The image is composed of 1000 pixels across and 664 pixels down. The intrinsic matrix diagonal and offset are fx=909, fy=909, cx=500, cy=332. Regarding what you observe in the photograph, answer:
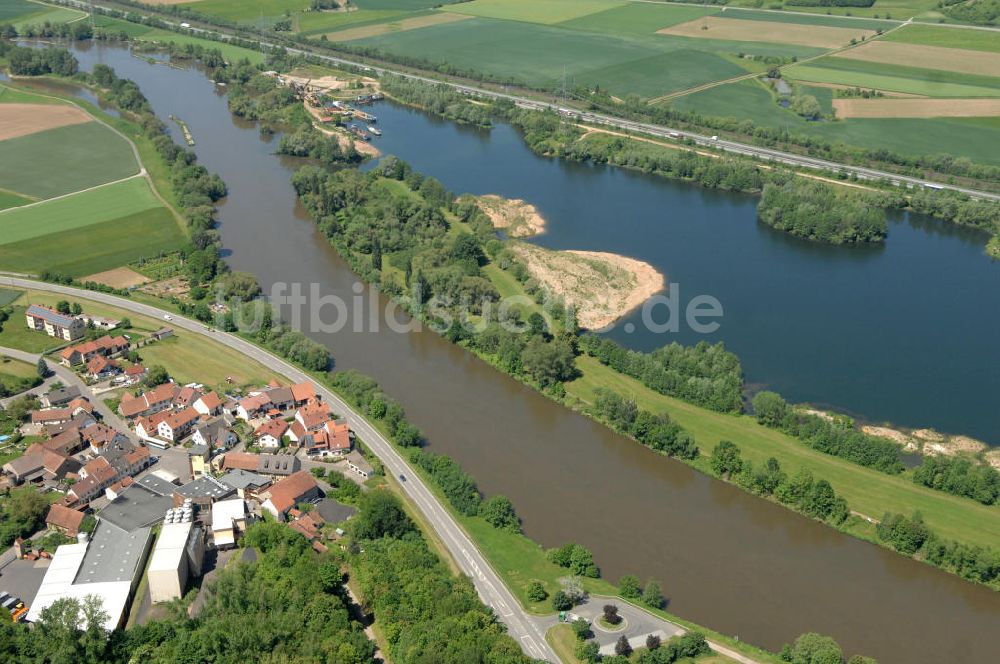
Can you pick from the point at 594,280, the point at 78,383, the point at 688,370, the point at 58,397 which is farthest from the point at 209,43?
the point at 688,370

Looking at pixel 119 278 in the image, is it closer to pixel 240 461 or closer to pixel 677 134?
pixel 240 461

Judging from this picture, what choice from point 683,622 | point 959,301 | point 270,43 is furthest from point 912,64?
point 683,622

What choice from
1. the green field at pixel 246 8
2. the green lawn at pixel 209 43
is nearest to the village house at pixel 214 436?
the green lawn at pixel 209 43

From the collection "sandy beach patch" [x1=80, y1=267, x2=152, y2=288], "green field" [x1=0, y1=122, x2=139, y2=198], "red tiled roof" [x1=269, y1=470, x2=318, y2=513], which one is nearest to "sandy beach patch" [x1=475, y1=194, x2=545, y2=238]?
"sandy beach patch" [x1=80, y1=267, x2=152, y2=288]

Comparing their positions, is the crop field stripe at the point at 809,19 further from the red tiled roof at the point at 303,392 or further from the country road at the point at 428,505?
the red tiled roof at the point at 303,392

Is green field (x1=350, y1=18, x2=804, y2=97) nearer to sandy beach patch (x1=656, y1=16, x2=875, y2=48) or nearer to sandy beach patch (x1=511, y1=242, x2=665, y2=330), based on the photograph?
sandy beach patch (x1=656, y1=16, x2=875, y2=48)

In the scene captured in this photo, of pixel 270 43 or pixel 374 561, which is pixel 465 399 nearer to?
pixel 374 561
